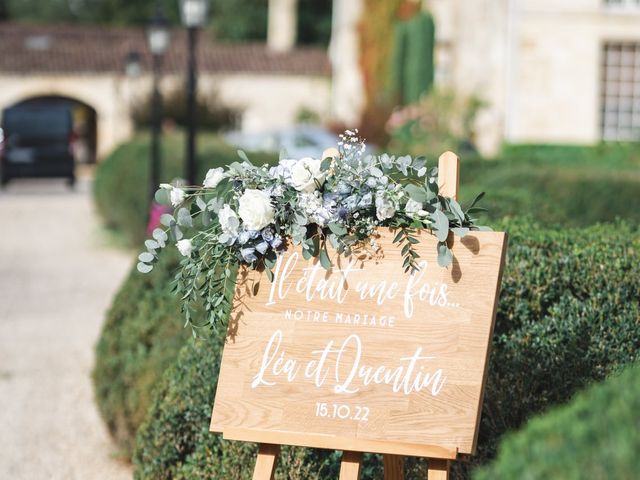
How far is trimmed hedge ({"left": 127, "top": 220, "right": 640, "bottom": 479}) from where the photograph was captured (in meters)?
3.65

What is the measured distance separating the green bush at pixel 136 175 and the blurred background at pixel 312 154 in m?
0.07

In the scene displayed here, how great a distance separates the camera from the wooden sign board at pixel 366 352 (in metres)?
2.96

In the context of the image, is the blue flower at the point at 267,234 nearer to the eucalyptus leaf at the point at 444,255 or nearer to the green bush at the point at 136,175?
the eucalyptus leaf at the point at 444,255

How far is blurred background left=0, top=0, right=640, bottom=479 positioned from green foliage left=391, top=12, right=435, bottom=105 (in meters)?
0.05

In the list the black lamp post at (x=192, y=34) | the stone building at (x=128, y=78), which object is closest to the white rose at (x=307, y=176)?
the black lamp post at (x=192, y=34)

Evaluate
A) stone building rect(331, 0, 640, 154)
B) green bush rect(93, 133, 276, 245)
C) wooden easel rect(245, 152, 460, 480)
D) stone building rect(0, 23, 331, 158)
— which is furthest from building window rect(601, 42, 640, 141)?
wooden easel rect(245, 152, 460, 480)

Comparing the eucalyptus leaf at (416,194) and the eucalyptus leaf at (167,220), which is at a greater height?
the eucalyptus leaf at (416,194)

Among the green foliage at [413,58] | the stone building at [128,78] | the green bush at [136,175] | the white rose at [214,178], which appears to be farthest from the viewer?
the stone building at [128,78]

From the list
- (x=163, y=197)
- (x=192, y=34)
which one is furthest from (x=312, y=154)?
(x=163, y=197)

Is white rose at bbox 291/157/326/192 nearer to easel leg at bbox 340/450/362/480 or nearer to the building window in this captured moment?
easel leg at bbox 340/450/362/480

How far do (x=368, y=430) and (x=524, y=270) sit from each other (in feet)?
3.54

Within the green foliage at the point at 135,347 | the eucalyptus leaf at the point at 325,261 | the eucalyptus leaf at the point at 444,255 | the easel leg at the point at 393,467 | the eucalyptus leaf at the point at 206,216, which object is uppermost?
the eucalyptus leaf at the point at 206,216

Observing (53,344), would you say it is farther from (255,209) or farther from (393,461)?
(255,209)

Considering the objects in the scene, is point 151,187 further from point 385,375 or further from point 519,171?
point 385,375
